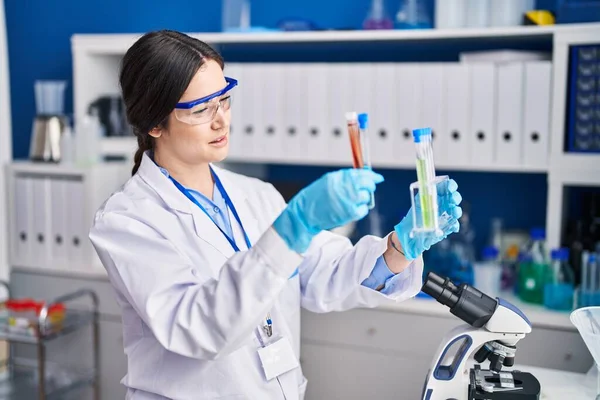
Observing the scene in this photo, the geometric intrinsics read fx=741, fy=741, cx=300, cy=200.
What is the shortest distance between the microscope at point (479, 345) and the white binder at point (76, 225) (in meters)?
1.54

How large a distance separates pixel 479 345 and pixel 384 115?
106 centimetres

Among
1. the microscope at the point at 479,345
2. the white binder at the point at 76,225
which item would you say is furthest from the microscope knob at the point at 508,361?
the white binder at the point at 76,225

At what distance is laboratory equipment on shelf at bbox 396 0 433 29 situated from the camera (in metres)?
2.43

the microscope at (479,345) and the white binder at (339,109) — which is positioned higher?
the white binder at (339,109)

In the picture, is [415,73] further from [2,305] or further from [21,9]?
[21,9]

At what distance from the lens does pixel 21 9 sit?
126 inches

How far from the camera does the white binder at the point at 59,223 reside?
2676 millimetres

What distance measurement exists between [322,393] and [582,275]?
0.87 m

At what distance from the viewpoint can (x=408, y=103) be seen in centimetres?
235

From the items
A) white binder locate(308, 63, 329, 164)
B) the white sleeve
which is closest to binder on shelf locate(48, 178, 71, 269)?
white binder locate(308, 63, 329, 164)

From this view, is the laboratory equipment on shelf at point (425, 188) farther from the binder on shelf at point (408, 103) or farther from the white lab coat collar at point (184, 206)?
the binder on shelf at point (408, 103)

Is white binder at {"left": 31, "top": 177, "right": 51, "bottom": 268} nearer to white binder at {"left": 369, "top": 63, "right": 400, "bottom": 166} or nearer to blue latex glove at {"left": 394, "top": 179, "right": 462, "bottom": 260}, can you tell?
white binder at {"left": 369, "top": 63, "right": 400, "bottom": 166}

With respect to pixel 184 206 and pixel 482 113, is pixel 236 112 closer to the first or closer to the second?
pixel 482 113

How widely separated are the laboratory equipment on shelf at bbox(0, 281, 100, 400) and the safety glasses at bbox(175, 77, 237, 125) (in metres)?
1.25
